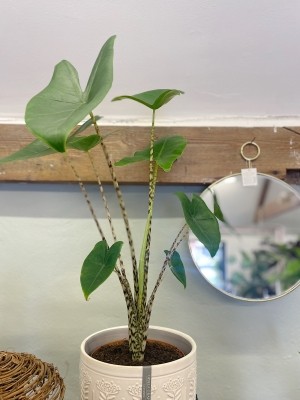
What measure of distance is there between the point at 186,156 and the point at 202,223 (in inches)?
10.9

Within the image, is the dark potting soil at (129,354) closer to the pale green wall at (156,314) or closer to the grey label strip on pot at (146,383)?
the grey label strip on pot at (146,383)

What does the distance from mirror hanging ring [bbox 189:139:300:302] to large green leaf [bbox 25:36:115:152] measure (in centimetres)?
51

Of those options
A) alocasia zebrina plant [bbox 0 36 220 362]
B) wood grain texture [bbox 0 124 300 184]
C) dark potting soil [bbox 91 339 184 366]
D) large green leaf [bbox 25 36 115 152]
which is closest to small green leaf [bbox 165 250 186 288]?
alocasia zebrina plant [bbox 0 36 220 362]

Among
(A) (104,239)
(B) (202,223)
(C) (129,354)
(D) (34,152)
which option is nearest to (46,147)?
(D) (34,152)

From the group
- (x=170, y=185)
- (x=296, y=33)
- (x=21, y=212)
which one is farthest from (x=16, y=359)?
(x=296, y=33)

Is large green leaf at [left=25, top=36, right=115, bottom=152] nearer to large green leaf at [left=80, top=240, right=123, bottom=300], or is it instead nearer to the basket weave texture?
large green leaf at [left=80, top=240, right=123, bottom=300]

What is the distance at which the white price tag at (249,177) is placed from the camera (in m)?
1.00

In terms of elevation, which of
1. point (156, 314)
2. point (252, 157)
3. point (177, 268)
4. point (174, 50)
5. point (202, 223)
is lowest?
point (156, 314)

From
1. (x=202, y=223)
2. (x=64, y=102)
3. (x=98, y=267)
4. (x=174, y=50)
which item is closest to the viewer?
(x=64, y=102)

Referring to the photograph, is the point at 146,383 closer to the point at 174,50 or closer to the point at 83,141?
the point at 83,141

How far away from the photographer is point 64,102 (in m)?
0.55

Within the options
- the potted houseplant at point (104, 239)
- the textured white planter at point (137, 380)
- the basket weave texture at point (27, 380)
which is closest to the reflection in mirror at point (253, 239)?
the potted houseplant at point (104, 239)

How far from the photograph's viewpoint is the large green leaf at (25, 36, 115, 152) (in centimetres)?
46

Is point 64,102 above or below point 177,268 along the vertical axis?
above
